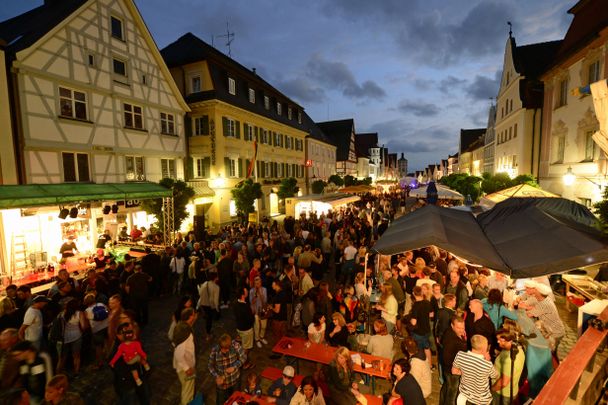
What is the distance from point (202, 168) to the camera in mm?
22125

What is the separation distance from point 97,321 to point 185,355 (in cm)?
281

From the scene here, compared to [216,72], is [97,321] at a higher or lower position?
lower

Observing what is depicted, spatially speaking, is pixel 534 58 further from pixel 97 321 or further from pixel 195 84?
pixel 97 321

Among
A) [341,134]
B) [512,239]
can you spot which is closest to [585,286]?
[512,239]

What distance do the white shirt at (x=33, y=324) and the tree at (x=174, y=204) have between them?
31.1 ft

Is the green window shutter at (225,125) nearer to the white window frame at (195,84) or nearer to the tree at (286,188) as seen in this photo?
the white window frame at (195,84)

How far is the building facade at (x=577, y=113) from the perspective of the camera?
12078 mm

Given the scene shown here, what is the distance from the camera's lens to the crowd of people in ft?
14.0

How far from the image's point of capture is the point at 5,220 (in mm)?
11617

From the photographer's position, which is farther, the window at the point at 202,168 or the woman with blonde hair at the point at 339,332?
the window at the point at 202,168

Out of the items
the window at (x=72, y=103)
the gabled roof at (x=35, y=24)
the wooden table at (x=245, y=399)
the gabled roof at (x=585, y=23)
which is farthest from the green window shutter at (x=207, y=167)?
the gabled roof at (x=585, y=23)

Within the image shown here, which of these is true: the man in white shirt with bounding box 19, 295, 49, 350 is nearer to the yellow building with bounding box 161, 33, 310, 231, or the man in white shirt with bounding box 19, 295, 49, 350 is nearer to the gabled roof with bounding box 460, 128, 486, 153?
the yellow building with bounding box 161, 33, 310, 231

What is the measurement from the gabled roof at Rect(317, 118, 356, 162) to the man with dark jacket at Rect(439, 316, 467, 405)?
49028 mm

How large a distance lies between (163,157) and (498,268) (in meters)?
19.1
